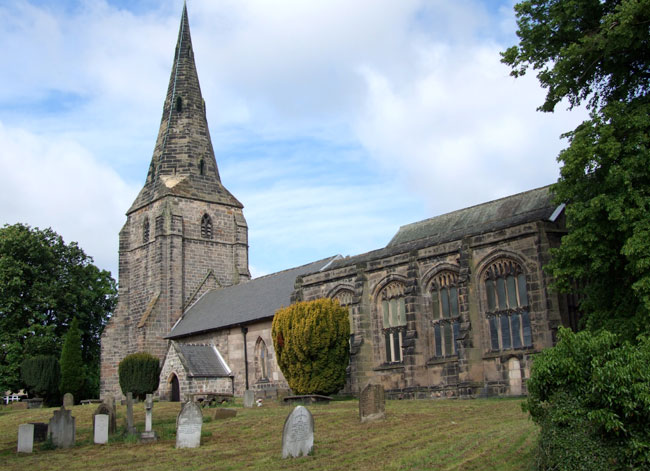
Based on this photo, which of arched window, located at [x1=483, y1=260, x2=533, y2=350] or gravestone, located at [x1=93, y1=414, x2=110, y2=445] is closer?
gravestone, located at [x1=93, y1=414, x2=110, y2=445]

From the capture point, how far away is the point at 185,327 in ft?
139

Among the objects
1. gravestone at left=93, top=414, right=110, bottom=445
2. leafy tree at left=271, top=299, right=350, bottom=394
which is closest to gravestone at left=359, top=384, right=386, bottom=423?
gravestone at left=93, top=414, right=110, bottom=445

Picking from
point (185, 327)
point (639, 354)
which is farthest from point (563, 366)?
point (185, 327)

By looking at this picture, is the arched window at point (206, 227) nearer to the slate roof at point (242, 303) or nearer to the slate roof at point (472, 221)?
the slate roof at point (242, 303)

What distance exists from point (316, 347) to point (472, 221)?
868 cm

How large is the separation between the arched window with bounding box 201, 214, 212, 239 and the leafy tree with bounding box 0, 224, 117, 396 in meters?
9.06

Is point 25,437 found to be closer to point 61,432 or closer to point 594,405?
point 61,432

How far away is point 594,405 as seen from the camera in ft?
33.0

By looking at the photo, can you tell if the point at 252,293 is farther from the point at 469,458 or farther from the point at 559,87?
the point at 469,458

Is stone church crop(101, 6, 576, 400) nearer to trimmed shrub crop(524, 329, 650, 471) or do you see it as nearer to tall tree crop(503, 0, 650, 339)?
tall tree crop(503, 0, 650, 339)

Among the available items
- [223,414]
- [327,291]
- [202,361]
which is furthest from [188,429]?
[202,361]

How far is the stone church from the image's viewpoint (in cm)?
2419

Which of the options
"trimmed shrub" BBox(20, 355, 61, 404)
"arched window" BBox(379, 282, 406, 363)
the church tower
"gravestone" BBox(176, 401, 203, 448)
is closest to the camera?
"gravestone" BBox(176, 401, 203, 448)

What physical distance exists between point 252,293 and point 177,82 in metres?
18.5
